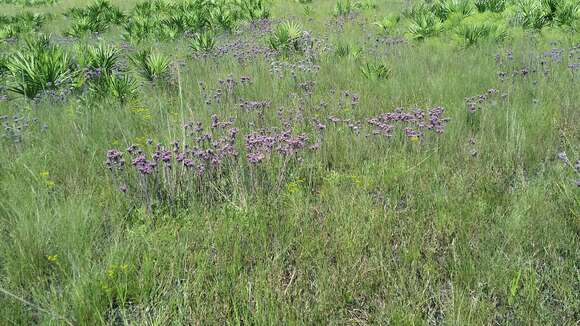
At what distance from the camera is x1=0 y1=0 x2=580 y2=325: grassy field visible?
2.03 meters

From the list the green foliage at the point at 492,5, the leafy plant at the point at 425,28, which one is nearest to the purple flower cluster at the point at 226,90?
the leafy plant at the point at 425,28

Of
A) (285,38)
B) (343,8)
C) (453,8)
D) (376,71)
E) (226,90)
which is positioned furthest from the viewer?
(343,8)

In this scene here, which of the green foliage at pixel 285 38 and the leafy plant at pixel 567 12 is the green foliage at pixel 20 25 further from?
the leafy plant at pixel 567 12

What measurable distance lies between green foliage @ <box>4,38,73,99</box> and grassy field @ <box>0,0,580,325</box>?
0.03 meters

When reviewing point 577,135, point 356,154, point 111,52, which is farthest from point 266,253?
point 111,52

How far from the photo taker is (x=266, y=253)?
7.70ft

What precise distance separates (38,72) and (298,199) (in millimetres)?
4328

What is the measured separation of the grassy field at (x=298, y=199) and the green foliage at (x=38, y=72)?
0.09 ft

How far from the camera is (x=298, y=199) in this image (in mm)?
2902

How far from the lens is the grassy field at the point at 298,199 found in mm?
2025

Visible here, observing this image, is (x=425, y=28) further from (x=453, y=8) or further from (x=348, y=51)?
(x=348, y=51)


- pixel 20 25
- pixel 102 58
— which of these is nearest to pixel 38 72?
pixel 102 58

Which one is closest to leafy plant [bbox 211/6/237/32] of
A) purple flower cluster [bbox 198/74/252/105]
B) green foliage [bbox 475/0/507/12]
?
purple flower cluster [bbox 198/74/252/105]

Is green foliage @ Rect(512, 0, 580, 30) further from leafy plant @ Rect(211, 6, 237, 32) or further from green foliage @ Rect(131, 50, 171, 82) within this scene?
green foliage @ Rect(131, 50, 171, 82)
